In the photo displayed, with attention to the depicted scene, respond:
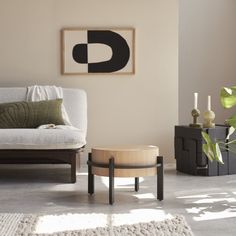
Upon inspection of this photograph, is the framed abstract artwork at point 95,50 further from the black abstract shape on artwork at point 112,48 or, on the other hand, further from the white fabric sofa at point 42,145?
the white fabric sofa at point 42,145

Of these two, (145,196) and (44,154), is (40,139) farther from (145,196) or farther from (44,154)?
(145,196)

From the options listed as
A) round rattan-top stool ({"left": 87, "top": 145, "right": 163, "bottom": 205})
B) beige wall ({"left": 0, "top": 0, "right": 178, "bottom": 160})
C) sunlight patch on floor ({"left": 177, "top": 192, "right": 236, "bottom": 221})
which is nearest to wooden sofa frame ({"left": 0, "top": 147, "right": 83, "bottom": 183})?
round rattan-top stool ({"left": 87, "top": 145, "right": 163, "bottom": 205})

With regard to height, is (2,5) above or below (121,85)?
above

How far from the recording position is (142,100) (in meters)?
5.38

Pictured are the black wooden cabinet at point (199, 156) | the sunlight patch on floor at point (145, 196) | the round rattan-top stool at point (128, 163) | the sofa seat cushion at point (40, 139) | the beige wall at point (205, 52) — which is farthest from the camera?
the beige wall at point (205, 52)

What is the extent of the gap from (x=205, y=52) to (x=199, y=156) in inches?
76.8

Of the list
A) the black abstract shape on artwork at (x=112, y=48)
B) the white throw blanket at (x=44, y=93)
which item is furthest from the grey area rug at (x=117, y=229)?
the black abstract shape on artwork at (x=112, y=48)

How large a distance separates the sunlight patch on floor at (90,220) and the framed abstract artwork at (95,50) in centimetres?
245

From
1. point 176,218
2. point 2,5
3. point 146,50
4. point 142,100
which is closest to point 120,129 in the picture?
point 142,100

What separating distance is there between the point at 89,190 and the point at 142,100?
1883mm

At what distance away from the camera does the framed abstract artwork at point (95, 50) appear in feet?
17.3

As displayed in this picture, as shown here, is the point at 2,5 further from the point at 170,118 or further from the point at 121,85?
the point at 170,118

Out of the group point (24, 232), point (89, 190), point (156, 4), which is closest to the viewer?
point (24, 232)

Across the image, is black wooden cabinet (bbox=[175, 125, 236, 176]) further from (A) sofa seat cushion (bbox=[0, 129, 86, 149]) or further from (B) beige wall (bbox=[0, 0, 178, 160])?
→ (A) sofa seat cushion (bbox=[0, 129, 86, 149])
